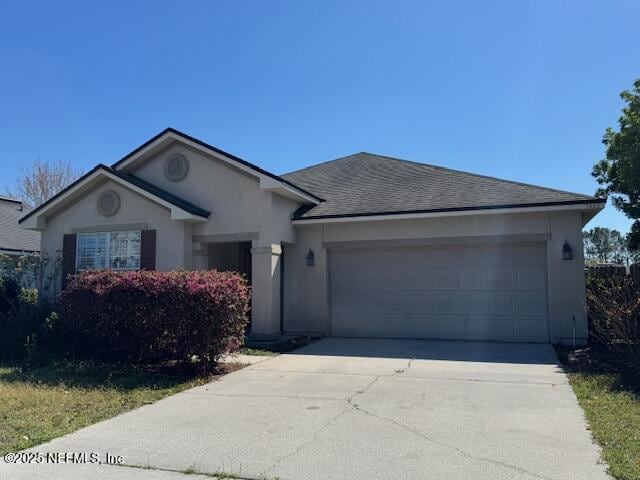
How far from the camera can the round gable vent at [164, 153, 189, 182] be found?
47.8ft

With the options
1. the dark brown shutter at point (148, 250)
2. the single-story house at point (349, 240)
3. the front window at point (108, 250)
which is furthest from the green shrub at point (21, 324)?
the dark brown shutter at point (148, 250)

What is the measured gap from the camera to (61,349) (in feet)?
35.4

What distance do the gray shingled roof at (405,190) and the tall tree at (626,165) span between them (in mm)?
1294

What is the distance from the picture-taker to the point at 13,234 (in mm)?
22391

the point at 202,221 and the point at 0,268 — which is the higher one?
the point at 202,221

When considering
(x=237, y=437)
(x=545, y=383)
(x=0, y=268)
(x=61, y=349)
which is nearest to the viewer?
(x=237, y=437)

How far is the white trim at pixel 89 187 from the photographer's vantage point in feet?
43.7

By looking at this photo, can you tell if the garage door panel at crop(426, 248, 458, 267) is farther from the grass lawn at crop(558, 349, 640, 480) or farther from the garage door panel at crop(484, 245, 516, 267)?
the grass lawn at crop(558, 349, 640, 480)

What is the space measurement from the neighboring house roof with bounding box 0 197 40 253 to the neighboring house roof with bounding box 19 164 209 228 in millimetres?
6383

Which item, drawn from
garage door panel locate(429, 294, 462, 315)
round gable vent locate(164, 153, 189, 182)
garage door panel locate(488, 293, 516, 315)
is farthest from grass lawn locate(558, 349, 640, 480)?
round gable vent locate(164, 153, 189, 182)

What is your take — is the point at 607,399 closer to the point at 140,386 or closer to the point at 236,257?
the point at 140,386

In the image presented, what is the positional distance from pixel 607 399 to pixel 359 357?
4.91 meters

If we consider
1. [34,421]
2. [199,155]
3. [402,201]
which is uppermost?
[199,155]

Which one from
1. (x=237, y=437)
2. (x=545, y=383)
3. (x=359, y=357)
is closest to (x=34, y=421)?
(x=237, y=437)
